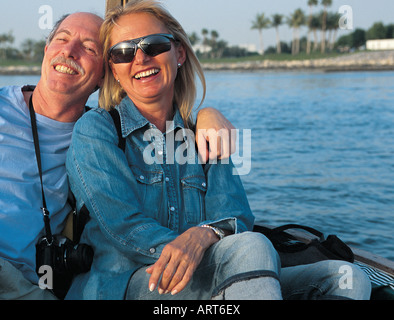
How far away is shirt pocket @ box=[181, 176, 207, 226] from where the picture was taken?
8.80 ft

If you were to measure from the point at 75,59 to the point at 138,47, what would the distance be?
1.48 ft

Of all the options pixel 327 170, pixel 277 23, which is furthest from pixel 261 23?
pixel 327 170

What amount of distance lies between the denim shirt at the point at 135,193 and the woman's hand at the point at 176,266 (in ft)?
0.58

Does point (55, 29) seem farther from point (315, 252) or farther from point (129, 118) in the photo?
point (315, 252)

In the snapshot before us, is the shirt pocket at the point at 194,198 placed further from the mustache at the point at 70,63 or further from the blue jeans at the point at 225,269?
the mustache at the point at 70,63

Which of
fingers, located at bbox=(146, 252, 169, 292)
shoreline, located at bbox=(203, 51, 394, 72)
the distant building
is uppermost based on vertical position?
the distant building

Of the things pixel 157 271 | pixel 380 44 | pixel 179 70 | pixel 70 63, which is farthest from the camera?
pixel 380 44

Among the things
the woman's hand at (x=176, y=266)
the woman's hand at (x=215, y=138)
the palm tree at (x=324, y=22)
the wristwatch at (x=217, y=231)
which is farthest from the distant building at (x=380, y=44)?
the woman's hand at (x=176, y=266)

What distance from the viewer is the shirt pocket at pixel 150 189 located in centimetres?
258

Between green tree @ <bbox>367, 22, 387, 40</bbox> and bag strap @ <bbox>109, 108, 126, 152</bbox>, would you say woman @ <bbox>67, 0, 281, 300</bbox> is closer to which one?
bag strap @ <bbox>109, 108, 126, 152</bbox>

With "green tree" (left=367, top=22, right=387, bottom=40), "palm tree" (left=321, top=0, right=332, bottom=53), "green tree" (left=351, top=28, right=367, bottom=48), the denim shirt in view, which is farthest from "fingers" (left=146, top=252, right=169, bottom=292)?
"green tree" (left=351, top=28, right=367, bottom=48)

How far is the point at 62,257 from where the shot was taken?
2523mm

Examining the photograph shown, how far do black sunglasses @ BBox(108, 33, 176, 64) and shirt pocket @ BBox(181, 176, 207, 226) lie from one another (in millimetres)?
695

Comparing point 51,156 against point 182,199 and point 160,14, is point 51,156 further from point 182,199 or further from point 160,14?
point 160,14
